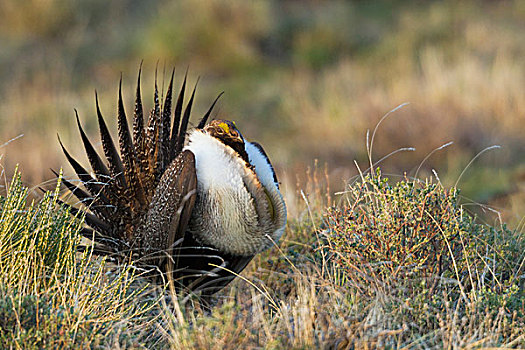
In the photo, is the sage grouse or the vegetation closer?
the vegetation

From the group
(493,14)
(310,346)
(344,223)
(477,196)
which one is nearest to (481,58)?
(493,14)

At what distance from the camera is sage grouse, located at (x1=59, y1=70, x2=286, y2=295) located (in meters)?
2.75

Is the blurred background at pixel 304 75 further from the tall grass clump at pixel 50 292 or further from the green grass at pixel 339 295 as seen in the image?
the tall grass clump at pixel 50 292

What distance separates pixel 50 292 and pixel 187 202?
63 centimetres

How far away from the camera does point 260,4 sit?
36.8 feet

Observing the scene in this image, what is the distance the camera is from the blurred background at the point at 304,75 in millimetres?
7141

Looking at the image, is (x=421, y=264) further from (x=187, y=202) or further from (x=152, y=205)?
(x=152, y=205)

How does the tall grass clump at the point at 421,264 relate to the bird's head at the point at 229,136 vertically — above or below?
below

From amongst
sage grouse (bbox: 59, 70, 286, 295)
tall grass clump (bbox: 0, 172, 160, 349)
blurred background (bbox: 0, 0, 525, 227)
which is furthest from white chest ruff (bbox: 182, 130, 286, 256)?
blurred background (bbox: 0, 0, 525, 227)

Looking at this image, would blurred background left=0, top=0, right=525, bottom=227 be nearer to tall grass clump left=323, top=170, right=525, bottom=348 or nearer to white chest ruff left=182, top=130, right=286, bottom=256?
tall grass clump left=323, top=170, right=525, bottom=348

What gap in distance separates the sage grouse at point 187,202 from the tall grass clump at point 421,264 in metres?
0.36

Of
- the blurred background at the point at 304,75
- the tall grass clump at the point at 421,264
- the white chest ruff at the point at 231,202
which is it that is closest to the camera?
the tall grass clump at the point at 421,264

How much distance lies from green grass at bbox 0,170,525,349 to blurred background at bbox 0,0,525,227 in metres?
1.86

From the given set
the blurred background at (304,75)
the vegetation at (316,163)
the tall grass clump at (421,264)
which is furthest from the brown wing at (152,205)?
the blurred background at (304,75)
